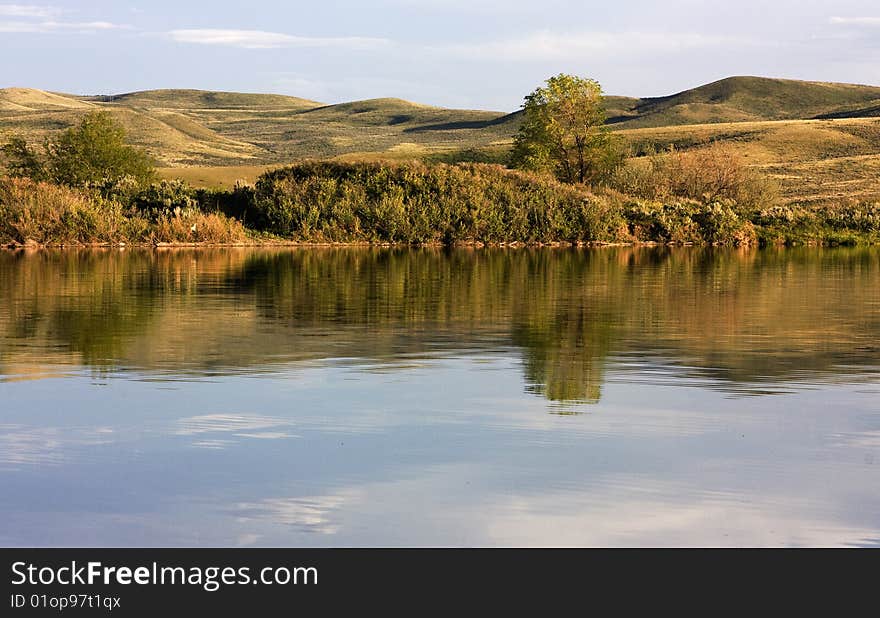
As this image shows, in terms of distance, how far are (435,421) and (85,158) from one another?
4440 centimetres

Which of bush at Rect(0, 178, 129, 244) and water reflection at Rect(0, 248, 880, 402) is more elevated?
bush at Rect(0, 178, 129, 244)

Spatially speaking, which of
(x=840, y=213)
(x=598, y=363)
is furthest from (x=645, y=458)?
(x=840, y=213)

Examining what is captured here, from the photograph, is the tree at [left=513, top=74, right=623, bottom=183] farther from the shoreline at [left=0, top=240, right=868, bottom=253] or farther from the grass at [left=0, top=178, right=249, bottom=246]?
the grass at [left=0, top=178, right=249, bottom=246]

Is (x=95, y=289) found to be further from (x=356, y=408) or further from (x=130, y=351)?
(x=356, y=408)

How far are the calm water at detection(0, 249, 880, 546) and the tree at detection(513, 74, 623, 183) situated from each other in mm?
38844

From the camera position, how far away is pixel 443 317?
20438 mm

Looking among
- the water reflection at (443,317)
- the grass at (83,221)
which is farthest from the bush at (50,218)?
the water reflection at (443,317)

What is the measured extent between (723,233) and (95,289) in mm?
33819

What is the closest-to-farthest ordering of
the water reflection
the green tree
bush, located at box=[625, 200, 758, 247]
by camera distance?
the water reflection → the green tree → bush, located at box=[625, 200, 758, 247]

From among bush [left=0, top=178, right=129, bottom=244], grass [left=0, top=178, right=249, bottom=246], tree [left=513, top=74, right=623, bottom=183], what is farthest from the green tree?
tree [left=513, top=74, right=623, bottom=183]

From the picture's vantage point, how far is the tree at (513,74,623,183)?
6191 cm
